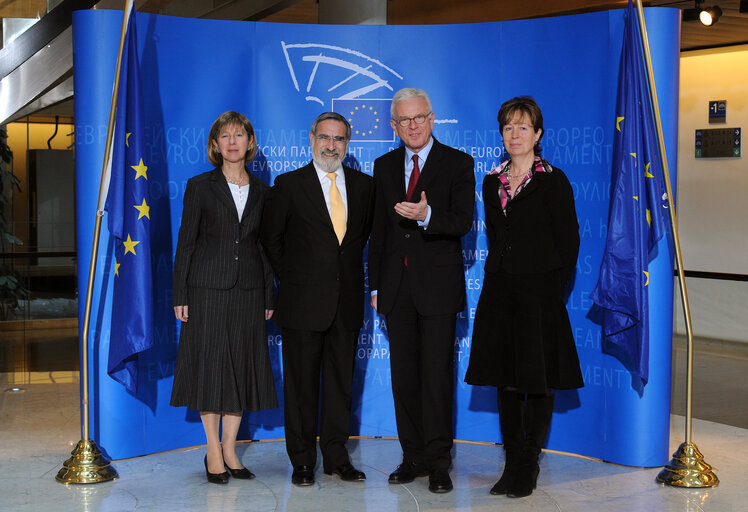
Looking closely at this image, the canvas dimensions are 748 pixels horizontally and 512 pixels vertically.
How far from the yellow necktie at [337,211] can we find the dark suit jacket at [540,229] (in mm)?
801

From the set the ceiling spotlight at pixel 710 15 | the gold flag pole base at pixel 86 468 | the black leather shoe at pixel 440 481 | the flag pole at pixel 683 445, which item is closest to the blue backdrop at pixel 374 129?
the flag pole at pixel 683 445

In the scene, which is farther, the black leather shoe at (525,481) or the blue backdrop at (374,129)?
the blue backdrop at (374,129)

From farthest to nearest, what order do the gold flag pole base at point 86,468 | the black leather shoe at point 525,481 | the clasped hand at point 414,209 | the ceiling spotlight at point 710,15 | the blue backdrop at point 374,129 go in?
the ceiling spotlight at point 710,15 < the blue backdrop at point 374,129 < the gold flag pole base at point 86,468 < the black leather shoe at point 525,481 < the clasped hand at point 414,209

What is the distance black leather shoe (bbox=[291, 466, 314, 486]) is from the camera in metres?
4.46

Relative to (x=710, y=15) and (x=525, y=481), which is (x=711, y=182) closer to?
(x=710, y=15)

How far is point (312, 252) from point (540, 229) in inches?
44.4

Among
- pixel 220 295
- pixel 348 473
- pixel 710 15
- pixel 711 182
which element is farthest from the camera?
pixel 711 182

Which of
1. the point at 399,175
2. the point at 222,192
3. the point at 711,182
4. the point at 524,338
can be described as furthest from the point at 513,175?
the point at 711,182

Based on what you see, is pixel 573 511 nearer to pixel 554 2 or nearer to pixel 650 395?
pixel 650 395

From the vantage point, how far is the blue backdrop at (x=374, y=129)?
4.79 m

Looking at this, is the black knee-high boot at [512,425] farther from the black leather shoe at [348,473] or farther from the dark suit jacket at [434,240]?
the black leather shoe at [348,473]

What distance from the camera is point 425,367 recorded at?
174 inches

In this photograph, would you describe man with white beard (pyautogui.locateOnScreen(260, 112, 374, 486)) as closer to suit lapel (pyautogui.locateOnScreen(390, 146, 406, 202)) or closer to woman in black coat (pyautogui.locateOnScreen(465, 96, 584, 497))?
Answer: suit lapel (pyautogui.locateOnScreen(390, 146, 406, 202))

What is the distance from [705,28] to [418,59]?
6.18 meters
